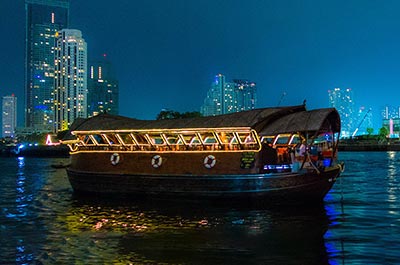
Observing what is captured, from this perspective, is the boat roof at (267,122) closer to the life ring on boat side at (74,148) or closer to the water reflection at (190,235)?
the life ring on boat side at (74,148)

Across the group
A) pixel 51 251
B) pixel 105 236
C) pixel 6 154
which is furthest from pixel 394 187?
pixel 6 154

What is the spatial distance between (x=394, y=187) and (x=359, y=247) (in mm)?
17148

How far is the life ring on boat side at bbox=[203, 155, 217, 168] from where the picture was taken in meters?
20.0

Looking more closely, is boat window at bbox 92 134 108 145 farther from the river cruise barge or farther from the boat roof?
the boat roof

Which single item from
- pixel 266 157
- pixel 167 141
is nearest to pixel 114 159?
pixel 167 141

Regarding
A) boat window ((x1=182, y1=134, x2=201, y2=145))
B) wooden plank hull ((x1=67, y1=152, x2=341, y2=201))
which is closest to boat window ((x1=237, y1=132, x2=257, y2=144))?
wooden plank hull ((x1=67, y1=152, x2=341, y2=201))

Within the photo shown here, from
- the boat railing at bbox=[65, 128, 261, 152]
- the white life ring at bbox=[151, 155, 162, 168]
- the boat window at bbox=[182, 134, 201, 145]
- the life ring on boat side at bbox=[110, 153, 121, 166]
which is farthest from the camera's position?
the life ring on boat side at bbox=[110, 153, 121, 166]

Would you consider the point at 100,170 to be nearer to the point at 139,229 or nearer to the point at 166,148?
the point at 166,148

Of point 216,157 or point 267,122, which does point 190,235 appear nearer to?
point 216,157

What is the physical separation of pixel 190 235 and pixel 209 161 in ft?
20.5

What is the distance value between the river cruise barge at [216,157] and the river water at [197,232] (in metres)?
0.78

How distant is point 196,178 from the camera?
19.9m

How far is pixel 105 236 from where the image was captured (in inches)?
557

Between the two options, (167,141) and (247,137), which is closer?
(247,137)
